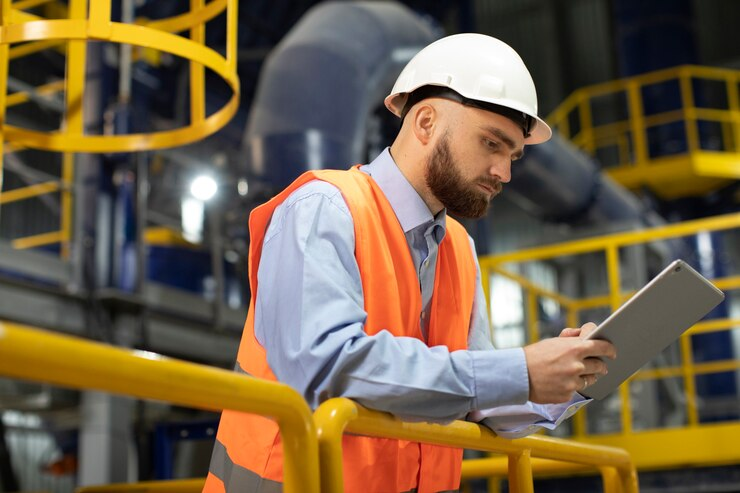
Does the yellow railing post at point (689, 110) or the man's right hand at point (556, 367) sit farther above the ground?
the yellow railing post at point (689, 110)

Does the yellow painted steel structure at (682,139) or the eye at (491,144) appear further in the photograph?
the yellow painted steel structure at (682,139)

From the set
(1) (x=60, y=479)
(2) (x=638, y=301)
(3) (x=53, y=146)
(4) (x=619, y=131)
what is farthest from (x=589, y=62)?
(2) (x=638, y=301)

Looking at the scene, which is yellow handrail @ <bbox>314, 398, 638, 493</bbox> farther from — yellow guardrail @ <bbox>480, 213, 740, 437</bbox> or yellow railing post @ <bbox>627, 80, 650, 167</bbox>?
yellow railing post @ <bbox>627, 80, 650, 167</bbox>

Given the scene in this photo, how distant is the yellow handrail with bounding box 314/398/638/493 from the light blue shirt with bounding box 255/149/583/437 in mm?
43

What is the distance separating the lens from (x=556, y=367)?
189 cm

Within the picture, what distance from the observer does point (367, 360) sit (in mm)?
1834

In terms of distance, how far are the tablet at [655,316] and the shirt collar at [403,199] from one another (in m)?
0.55

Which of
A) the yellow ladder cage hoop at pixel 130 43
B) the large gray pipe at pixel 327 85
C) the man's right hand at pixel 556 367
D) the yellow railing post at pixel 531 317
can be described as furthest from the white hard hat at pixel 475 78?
the yellow railing post at pixel 531 317

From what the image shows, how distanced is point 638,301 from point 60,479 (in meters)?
13.9

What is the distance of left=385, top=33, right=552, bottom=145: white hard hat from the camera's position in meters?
2.27

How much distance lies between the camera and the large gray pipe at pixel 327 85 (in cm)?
647

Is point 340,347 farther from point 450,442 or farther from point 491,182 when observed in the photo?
point 491,182

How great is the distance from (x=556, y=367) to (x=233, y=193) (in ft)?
19.7

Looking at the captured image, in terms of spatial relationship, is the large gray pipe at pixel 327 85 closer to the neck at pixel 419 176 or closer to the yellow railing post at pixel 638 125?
the neck at pixel 419 176
